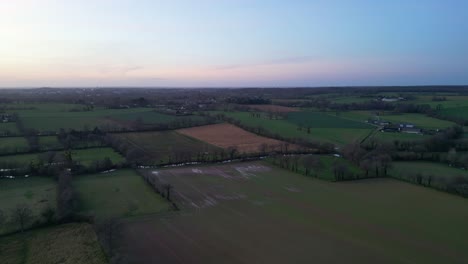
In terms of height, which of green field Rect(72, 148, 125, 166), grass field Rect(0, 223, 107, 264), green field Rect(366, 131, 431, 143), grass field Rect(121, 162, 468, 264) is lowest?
grass field Rect(0, 223, 107, 264)

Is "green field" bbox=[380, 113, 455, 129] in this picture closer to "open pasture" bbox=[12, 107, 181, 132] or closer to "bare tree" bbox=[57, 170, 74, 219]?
"open pasture" bbox=[12, 107, 181, 132]

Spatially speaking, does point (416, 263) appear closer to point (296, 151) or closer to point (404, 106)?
point (296, 151)

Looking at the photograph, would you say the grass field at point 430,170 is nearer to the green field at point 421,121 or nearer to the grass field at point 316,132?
the grass field at point 316,132

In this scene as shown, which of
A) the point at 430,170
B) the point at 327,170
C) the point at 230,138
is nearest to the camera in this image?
the point at 430,170

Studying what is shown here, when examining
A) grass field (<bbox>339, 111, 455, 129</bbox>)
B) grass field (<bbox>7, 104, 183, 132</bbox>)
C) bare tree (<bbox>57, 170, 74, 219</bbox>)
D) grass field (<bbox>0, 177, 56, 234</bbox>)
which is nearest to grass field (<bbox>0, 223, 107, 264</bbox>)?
bare tree (<bbox>57, 170, 74, 219</bbox>)

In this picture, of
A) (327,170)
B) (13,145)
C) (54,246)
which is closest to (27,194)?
(54,246)

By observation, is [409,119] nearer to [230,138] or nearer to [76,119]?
[230,138]
